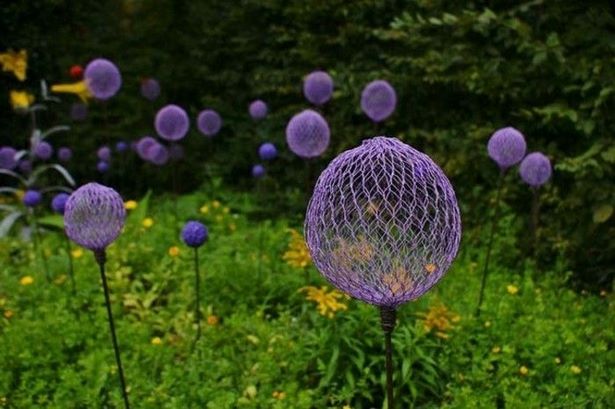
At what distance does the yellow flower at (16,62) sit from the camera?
4.88 metres

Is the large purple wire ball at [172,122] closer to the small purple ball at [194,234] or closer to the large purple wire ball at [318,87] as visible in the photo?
the large purple wire ball at [318,87]

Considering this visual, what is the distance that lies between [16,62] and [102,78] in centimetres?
A: 146

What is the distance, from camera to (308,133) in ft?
9.61

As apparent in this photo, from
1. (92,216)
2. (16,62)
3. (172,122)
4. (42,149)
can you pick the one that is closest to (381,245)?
(92,216)

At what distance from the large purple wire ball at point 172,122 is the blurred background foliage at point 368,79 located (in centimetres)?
74

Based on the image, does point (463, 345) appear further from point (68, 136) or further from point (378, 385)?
point (68, 136)

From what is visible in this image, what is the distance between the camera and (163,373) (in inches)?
101

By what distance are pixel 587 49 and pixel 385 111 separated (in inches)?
45.4

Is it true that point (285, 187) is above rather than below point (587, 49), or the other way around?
below

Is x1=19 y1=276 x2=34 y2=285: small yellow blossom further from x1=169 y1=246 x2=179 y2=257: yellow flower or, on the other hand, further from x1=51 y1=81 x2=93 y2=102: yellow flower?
x1=51 y1=81 x2=93 y2=102: yellow flower

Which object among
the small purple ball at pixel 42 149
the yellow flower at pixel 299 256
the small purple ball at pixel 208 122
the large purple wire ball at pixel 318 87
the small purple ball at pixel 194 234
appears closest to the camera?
the small purple ball at pixel 194 234

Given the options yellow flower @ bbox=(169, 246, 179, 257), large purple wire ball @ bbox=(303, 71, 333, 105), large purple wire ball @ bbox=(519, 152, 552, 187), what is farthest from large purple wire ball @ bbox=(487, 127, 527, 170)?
yellow flower @ bbox=(169, 246, 179, 257)

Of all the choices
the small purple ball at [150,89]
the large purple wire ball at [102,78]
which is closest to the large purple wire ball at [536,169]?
the large purple wire ball at [102,78]

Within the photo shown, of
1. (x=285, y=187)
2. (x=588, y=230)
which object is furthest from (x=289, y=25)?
(x=588, y=230)
